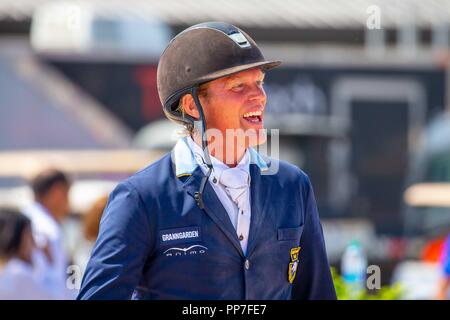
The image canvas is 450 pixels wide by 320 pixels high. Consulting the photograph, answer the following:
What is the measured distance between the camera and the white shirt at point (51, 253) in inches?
245

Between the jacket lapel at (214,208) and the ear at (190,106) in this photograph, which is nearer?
the jacket lapel at (214,208)

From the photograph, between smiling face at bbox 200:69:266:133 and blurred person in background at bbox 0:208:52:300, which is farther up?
smiling face at bbox 200:69:266:133

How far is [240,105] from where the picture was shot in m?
3.04

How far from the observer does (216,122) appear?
10.1 feet

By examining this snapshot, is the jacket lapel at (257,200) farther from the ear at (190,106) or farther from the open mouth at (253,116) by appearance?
the ear at (190,106)

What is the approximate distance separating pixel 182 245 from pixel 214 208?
15cm

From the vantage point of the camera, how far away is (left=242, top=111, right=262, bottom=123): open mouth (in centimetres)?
304

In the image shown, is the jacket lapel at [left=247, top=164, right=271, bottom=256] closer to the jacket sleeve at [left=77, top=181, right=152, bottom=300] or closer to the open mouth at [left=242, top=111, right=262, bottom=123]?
the open mouth at [left=242, top=111, right=262, bottom=123]

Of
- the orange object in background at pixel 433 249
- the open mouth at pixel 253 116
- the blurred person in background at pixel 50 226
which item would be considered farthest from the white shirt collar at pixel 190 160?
the orange object in background at pixel 433 249

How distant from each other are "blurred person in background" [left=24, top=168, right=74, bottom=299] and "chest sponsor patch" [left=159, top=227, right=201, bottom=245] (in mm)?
3392

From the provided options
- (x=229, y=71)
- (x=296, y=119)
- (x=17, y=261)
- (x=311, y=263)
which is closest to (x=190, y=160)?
(x=229, y=71)

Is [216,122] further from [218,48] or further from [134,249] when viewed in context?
[134,249]

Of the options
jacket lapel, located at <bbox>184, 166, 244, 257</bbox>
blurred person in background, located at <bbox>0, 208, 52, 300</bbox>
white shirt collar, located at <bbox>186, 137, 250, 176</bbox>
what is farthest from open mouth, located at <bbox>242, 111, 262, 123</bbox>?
blurred person in background, located at <bbox>0, 208, 52, 300</bbox>

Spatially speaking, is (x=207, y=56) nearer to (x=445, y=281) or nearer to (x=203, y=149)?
(x=203, y=149)
